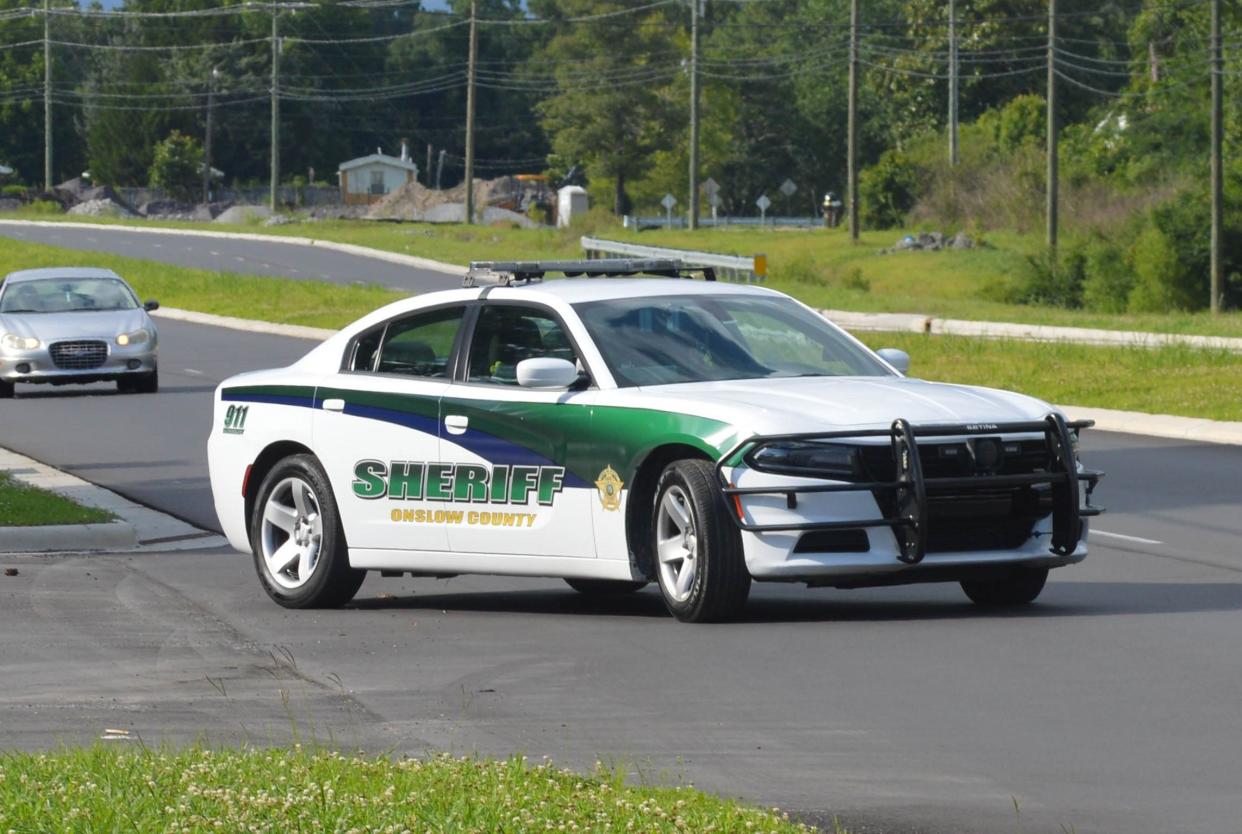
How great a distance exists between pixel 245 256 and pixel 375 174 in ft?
239

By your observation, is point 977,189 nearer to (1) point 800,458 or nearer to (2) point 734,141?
(2) point 734,141

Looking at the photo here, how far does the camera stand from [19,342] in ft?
94.9

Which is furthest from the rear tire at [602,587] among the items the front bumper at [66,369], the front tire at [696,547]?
the front bumper at [66,369]

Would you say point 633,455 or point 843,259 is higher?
point 843,259

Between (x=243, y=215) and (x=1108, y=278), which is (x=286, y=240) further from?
(x=1108, y=278)

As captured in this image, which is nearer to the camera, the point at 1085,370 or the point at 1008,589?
the point at 1008,589

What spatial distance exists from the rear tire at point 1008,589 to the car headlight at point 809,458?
4.14 ft

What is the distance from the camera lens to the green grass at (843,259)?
48281mm

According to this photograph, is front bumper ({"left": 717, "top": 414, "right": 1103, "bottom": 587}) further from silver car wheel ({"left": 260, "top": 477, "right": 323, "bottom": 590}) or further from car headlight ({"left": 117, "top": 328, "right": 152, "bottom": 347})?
car headlight ({"left": 117, "top": 328, "right": 152, "bottom": 347})

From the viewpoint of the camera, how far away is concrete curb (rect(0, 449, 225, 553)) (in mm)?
14531

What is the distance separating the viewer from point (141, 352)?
1146 inches

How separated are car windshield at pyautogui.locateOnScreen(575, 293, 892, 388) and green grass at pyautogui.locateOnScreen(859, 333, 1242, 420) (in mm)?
12667

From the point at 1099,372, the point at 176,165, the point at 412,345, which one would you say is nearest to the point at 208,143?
the point at 176,165

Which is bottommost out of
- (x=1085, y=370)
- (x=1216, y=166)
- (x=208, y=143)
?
(x=1085, y=370)
